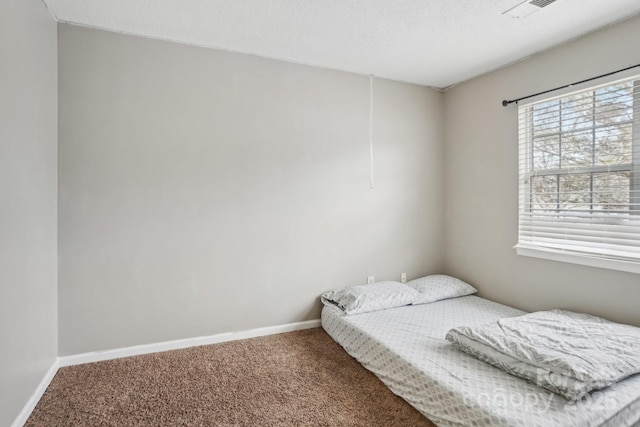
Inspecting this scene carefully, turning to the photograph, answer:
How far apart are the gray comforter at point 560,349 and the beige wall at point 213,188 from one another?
4.76 ft

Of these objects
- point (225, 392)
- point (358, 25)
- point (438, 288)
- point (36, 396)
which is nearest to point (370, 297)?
point (438, 288)

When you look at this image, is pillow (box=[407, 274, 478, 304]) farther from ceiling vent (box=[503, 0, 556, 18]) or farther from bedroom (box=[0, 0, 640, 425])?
ceiling vent (box=[503, 0, 556, 18])

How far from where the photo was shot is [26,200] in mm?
1851

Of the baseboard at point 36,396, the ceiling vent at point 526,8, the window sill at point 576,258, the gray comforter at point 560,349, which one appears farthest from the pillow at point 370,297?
the ceiling vent at point 526,8

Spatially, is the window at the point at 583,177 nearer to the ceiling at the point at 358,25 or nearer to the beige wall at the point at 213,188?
the ceiling at the point at 358,25

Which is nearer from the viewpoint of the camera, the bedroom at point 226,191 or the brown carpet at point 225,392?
the brown carpet at point 225,392

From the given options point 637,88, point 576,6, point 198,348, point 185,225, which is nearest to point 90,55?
point 185,225

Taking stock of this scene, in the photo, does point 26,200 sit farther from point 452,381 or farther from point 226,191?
point 452,381

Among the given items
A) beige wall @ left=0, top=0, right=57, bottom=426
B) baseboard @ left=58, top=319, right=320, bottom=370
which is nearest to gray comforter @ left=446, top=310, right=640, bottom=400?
baseboard @ left=58, top=319, right=320, bottom=370

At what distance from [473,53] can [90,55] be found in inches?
116

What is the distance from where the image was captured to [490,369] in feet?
6.23

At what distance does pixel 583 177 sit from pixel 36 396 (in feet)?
12.8

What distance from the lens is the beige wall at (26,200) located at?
5.30 feet

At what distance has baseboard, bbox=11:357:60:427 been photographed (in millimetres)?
1770
